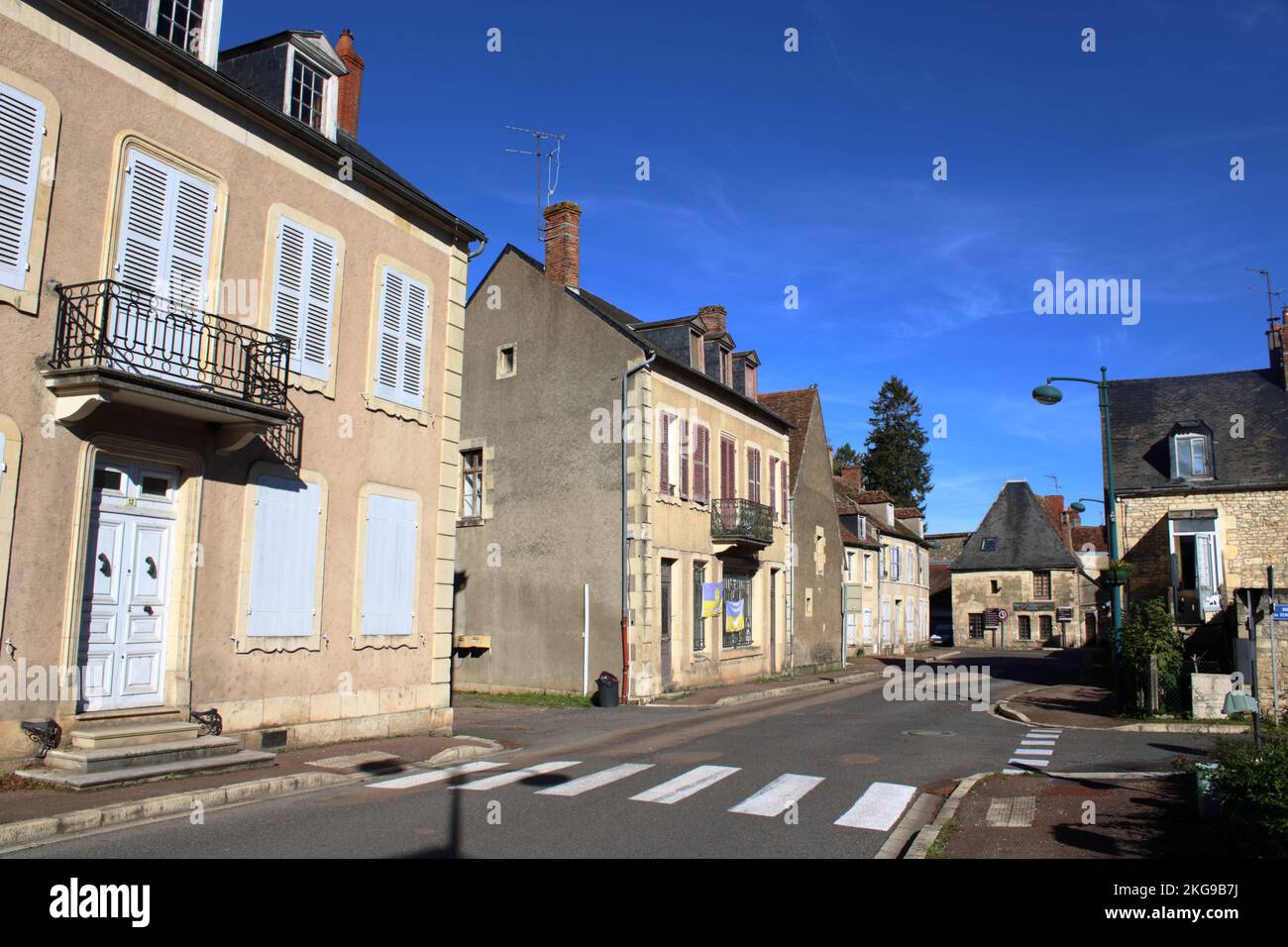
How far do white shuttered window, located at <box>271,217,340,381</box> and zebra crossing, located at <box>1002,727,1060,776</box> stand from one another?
34.0 ft

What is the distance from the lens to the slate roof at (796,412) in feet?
103

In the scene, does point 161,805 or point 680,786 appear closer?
point 161,805

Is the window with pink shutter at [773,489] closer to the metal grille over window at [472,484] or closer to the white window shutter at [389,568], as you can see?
the metal grille over window at [472,484]

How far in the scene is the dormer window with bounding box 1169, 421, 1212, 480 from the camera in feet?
82.2

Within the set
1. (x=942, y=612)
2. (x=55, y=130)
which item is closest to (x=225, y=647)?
(x=55, y=130)

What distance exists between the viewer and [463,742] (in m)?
12.9

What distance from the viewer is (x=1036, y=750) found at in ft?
42.8

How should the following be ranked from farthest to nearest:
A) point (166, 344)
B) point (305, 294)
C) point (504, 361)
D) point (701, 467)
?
point (701, 467)
point (504, 361)
point (305, 294)
point (166, 344)

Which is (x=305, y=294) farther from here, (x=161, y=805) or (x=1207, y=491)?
(x=1207, y=491)

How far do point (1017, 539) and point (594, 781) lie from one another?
48.5m

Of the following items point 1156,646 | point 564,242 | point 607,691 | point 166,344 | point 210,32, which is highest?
point 564,242

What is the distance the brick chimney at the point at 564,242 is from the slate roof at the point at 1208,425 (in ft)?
54.5

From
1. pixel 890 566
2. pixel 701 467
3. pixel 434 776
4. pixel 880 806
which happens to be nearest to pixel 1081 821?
pixel 880 806
